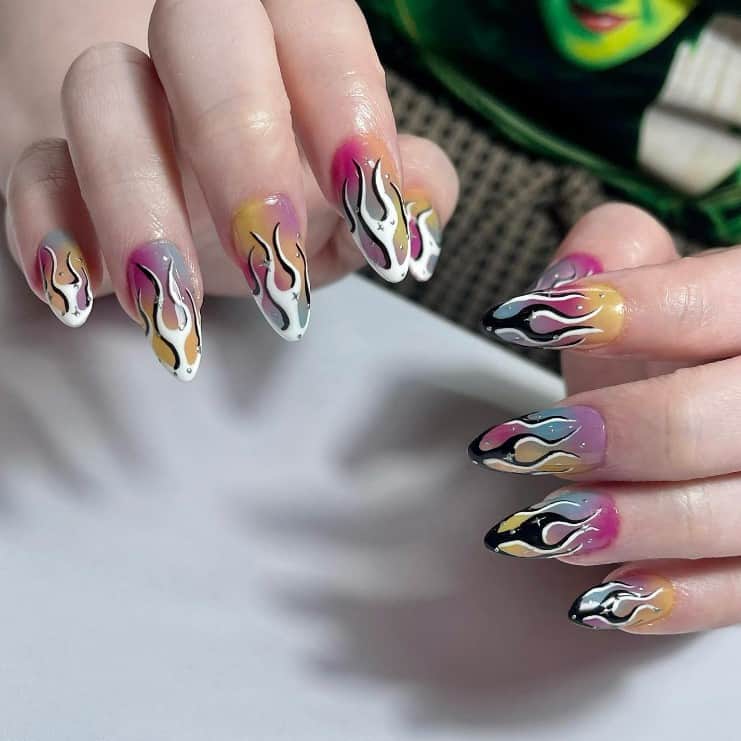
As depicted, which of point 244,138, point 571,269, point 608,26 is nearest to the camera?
point 244,138

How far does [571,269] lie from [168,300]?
0.19 metres

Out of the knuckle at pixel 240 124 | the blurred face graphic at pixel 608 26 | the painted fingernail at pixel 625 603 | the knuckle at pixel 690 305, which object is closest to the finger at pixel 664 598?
the painted fingernail at pixel 625 603

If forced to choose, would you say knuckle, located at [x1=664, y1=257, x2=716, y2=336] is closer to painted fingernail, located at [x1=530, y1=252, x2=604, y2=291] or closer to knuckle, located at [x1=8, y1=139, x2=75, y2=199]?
painted fingernail, located at [x1=530, y1=252, x2=604, y2=291]

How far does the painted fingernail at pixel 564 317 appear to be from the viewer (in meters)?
0.31

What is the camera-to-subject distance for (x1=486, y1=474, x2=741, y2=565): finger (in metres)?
0.33

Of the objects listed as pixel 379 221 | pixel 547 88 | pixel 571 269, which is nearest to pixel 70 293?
pixel 379 221

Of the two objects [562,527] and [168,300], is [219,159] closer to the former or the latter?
Result: [168,300]

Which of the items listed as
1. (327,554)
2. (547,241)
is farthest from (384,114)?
(547,241)

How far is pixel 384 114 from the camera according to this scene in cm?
31

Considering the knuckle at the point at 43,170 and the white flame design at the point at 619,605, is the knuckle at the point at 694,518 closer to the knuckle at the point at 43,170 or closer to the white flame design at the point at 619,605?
the white flame design at the point at 619,605

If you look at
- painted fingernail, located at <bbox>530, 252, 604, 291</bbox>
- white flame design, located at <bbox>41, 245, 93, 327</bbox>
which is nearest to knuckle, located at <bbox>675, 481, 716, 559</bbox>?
painted fingernail, located at <bbox>530, 252, 604, 291</bbox>

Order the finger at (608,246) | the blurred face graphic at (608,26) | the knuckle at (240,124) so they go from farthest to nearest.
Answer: the blurred face graphic at (608,26)
the finger at (608,246)
the knuckle at (240,124)

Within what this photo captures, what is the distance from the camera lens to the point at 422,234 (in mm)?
362

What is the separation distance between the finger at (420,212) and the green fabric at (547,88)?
173 millimetres
